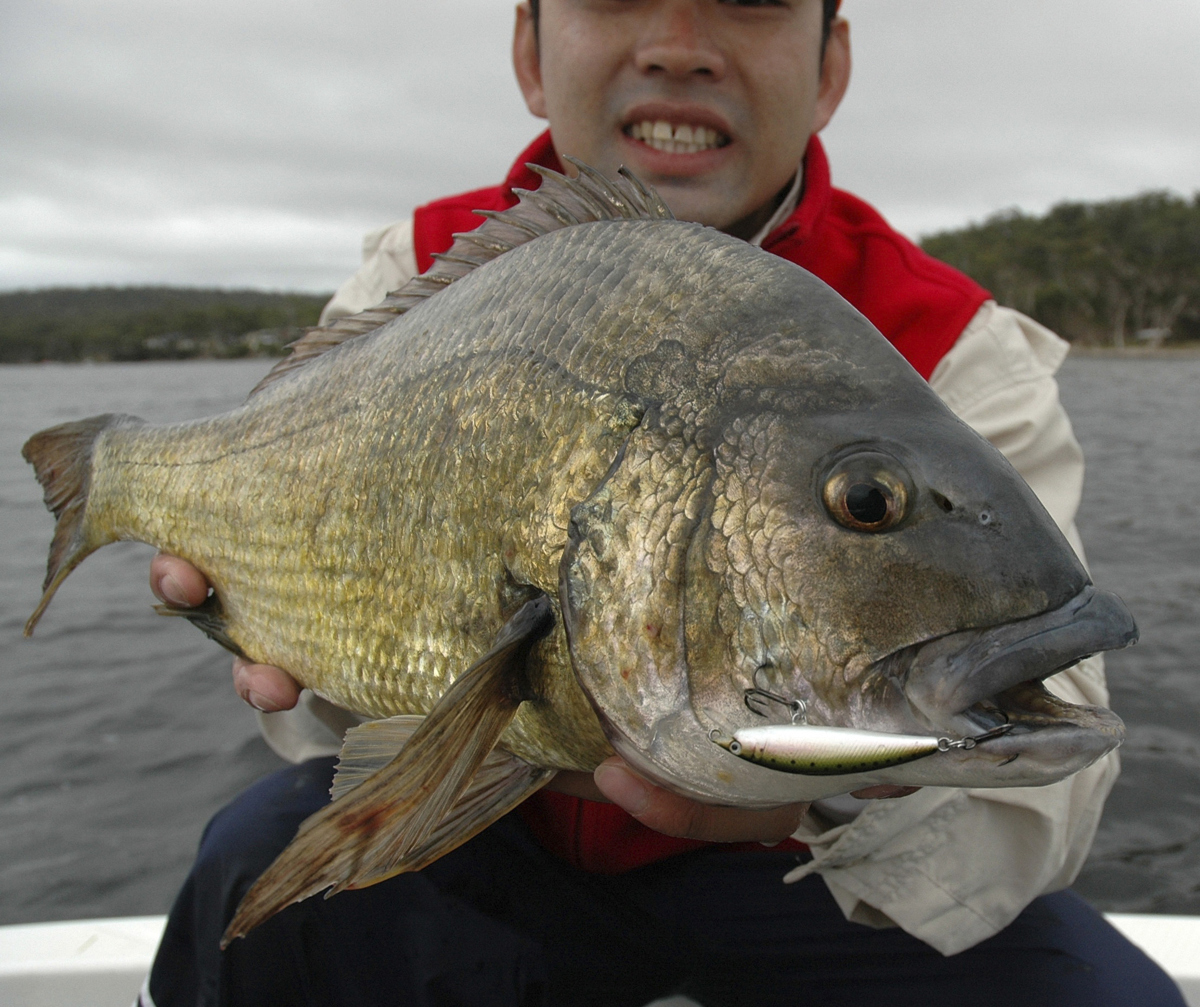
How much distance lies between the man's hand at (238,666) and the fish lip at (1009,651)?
4.96ft

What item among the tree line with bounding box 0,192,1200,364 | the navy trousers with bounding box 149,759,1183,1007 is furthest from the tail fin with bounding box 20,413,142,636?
the tree line with bounding box 0,192,1200,364

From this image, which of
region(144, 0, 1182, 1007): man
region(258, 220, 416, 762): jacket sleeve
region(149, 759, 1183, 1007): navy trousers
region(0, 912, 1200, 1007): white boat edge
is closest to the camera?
region(144, 0, 1182, 1007): man

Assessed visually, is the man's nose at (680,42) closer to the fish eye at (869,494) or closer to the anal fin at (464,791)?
the fish eye at (869,494)

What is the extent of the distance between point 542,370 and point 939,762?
0.89 m

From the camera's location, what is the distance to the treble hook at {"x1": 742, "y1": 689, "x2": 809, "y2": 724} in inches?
47.4

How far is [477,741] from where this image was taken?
1.42 metres

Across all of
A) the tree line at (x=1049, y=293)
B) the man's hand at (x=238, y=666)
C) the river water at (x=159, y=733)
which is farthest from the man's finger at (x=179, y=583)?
the tree line at (x=1049, y=293)

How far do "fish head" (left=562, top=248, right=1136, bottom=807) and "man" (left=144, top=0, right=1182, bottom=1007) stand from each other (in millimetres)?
1163

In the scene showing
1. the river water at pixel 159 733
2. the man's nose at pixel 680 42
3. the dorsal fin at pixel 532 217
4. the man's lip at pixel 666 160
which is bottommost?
the river water at pixel 159 733

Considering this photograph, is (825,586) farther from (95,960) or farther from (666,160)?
(95,960)

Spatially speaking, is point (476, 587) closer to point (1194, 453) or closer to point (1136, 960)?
point (1136, 960)

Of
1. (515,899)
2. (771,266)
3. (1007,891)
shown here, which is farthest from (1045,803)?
(771,266)

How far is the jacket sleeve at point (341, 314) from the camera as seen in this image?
9.56 ft

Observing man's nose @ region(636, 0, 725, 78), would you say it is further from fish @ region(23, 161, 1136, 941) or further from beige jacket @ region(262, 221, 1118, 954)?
beige jacket @ region(262, 221, 1118, 954)
